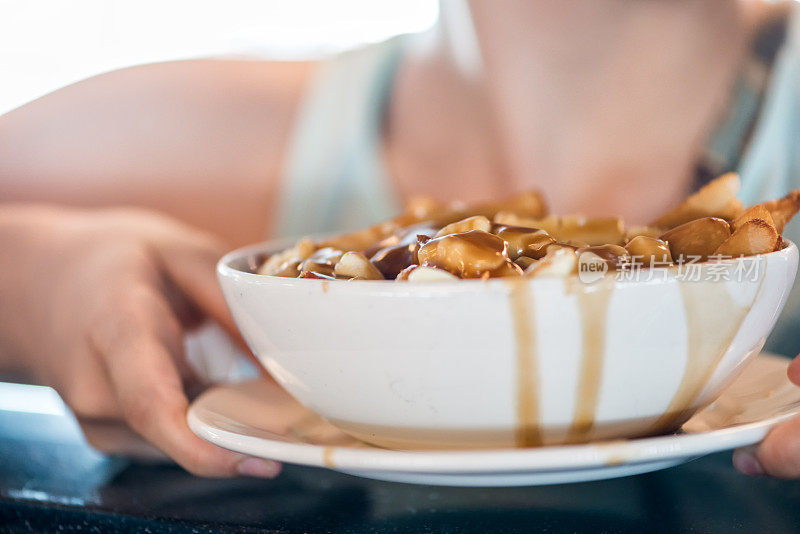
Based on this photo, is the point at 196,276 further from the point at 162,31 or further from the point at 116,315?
the point at 162,31

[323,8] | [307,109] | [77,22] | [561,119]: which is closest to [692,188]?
[561,119]

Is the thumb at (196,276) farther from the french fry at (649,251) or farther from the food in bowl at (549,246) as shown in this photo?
the french fry at (649,251)

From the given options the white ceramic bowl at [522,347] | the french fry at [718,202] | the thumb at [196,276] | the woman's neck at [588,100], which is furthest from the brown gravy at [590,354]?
the woman's neck at [588,100]

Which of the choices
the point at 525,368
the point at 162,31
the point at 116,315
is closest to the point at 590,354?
the point at 525,368

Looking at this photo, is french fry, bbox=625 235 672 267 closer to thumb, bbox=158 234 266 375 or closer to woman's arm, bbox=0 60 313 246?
thumb, bbox=158 234 266 375

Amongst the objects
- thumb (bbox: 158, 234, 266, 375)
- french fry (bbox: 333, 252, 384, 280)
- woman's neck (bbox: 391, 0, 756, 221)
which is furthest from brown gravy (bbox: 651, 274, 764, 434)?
woman's neck (bbox: 391, 0, 756, 221)

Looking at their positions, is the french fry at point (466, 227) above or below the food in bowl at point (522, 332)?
above

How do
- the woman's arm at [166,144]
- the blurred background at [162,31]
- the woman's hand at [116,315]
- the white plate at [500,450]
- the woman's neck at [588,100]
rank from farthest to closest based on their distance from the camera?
the blurred background at [162,31] < the woman's arm at [166,144] < the woman's neck at [588,100] < the woman's hand at [116,315] < the white plate at [500,450]
